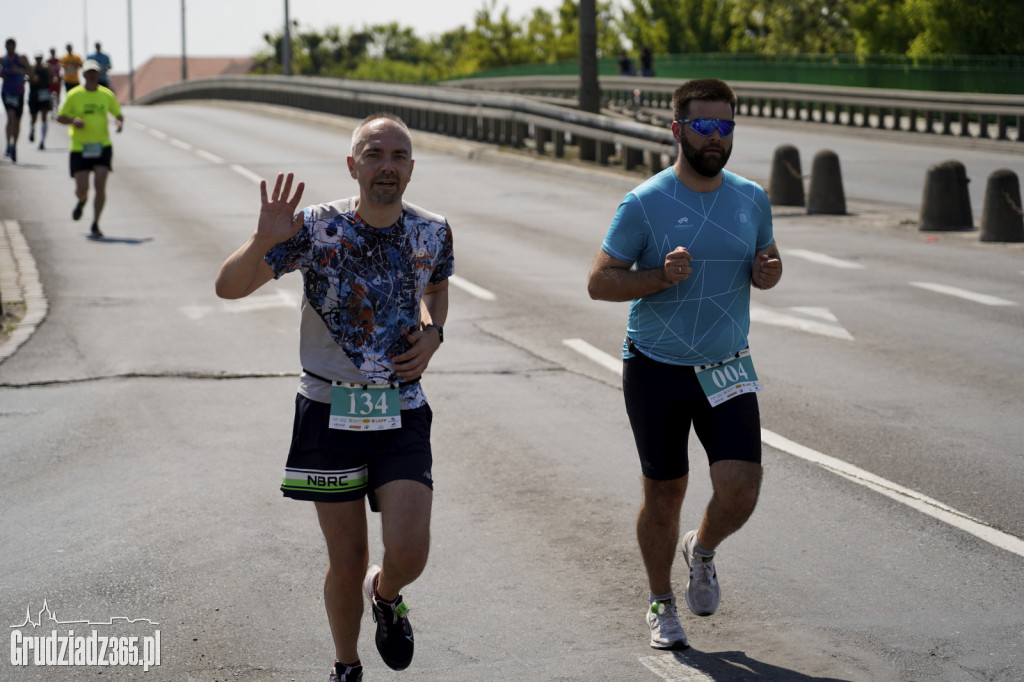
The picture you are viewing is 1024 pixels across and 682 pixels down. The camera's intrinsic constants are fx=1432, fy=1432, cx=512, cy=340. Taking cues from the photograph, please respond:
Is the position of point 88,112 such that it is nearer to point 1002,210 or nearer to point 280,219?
point 1002,210

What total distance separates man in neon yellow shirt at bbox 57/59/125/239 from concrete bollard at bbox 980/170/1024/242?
10426mm

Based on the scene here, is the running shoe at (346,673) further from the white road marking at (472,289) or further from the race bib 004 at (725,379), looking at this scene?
the white road marking at (472,289)

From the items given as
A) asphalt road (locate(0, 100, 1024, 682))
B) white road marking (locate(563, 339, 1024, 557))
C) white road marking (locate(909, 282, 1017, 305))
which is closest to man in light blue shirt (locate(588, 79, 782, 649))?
asphalt road (locate(0, 100, 1024, 682))

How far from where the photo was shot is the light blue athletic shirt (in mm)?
5383

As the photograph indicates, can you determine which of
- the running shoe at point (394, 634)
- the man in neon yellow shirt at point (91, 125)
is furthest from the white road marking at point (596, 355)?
the man in neon yellow shirt at point (91, 125)

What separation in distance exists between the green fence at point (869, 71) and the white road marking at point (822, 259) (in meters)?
21.7

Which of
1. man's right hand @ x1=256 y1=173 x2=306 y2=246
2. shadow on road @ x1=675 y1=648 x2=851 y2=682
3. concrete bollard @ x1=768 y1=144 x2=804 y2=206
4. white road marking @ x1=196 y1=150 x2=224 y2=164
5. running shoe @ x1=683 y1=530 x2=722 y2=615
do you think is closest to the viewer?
man's right hand @ x1=256 y1=173 x2=306 y2=246

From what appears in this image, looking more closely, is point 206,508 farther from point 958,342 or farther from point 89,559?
point 958,342

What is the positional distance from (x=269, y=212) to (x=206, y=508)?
290 cm

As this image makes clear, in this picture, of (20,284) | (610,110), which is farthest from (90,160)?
(610,110)

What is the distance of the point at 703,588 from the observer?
5469mm

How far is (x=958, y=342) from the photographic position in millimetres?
11594

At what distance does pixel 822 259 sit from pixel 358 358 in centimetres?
1199

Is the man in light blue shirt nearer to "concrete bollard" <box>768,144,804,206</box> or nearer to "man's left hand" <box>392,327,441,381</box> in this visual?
"man's left hand" <box>392,327,441,381</box>
